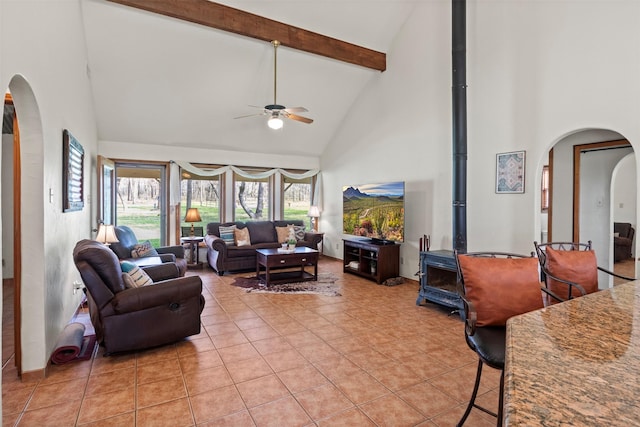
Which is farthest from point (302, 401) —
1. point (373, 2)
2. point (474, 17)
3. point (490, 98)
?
point (373, 2)

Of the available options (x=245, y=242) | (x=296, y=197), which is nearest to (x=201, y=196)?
(x=245, y=242)

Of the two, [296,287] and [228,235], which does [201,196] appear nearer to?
[228,235]

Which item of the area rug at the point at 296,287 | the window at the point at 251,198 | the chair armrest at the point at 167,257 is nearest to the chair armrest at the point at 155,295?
the area rug at the point at 296,287

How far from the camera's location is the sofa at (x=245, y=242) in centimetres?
615

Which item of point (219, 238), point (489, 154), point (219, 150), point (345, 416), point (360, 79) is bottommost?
point (345, 416)

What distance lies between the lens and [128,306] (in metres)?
2.91

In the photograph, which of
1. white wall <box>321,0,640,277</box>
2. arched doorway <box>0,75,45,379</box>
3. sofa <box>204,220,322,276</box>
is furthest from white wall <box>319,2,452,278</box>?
arched doorway <box>0,75,45,379</box>

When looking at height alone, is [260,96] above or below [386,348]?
above

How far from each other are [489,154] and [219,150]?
5282 mm

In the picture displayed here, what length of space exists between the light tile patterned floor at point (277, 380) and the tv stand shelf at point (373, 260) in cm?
162

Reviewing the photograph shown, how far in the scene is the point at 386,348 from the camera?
3158mm

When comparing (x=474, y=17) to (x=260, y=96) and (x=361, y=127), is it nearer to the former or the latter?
(x=361, y=127)

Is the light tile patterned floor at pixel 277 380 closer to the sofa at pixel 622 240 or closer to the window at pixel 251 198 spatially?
the sofa at pixel 622 240

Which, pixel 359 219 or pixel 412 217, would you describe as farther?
pixel 359 219
